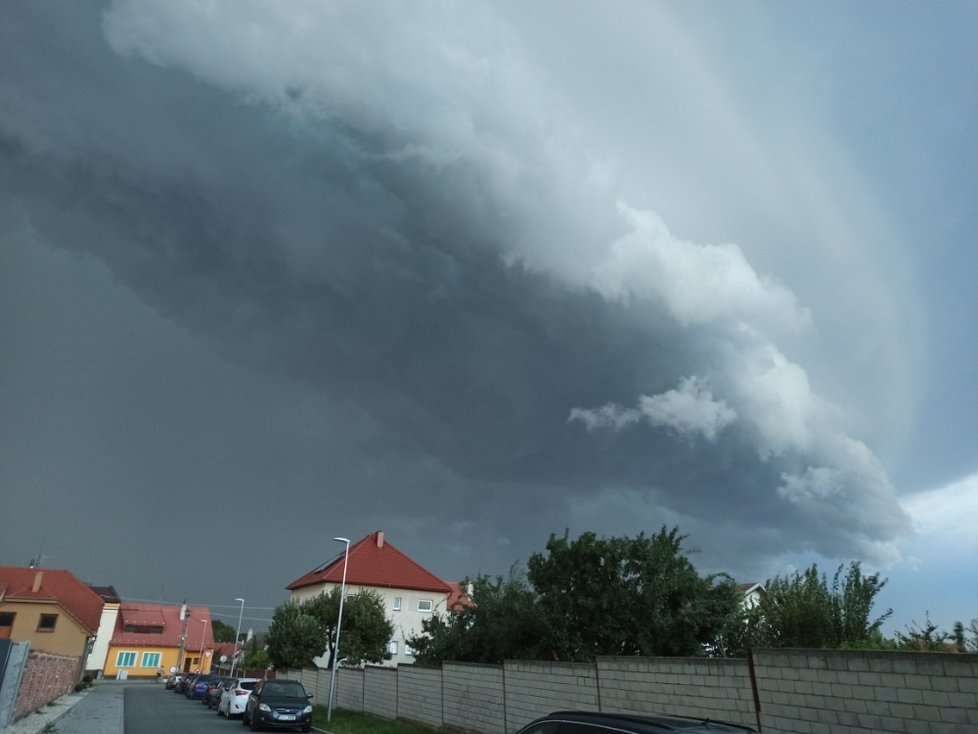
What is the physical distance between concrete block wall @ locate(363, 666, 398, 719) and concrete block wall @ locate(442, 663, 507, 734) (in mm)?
5871

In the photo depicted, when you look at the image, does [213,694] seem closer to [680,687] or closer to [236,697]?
[236,697]

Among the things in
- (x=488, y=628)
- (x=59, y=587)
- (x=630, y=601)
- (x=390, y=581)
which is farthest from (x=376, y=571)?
(x=630, y=601)

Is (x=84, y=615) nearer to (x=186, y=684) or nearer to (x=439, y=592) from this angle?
(x=186, y=684)

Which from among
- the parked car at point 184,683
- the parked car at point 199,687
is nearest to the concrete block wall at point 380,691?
the parked car at point 199,687

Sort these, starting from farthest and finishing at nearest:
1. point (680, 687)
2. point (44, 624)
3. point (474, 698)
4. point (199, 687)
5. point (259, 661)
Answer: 1. point (259, 661)
2. point (44, 624)
3. point (199, 687)
4. point (474, 698)
5. point (680, 687)

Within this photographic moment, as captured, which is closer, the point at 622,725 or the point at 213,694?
the point at 622,725

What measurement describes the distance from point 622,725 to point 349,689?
99.0ft

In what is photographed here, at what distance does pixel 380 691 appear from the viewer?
2809 cm

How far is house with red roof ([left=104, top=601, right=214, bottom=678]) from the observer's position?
8627 cm

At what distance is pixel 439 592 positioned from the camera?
69.8 meters

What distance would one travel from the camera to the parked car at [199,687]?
48.2 m

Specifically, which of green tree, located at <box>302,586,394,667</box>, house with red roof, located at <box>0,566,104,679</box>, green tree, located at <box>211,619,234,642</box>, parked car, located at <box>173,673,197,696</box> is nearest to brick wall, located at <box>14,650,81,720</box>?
green tree, located at <box>302,586,394,667</box>

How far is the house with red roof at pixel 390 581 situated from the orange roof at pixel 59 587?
19.4m

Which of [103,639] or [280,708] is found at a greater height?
[103,639]
